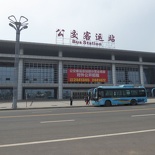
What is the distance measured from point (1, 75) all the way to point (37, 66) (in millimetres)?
8374

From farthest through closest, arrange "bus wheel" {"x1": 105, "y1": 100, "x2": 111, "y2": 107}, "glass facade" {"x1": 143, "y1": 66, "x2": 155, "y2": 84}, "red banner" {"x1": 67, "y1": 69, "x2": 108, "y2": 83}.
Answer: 1. "glass facade" {"x1": 143, "y1": 66, "x2": 155, "y2": 84}
2. "red banner" {"x1": 67, "y1": 69, "x2": 108, "y2": 83}
3. "bus wheel" {"x1": 105, "y1": 100, "x2": 111, "y2": 107}

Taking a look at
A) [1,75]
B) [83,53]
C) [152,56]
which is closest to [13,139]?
[1,75]

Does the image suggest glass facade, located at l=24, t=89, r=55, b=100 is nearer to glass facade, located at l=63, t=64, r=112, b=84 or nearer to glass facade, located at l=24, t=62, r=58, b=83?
glass facade, located at l=24, t=62, r=58, b=83

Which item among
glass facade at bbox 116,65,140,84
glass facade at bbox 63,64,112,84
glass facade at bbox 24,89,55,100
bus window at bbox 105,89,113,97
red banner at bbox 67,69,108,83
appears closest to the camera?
bus window at bbox 105,89,113,97

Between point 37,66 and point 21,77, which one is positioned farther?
point 37,66

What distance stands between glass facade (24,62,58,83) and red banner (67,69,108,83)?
376 cm

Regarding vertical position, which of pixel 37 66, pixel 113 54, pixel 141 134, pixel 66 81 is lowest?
pixel 141 134

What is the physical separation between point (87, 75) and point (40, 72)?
11.4m

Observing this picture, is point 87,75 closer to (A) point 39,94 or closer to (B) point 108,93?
(A) point 39,94

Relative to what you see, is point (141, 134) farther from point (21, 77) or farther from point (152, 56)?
point (152, 56)

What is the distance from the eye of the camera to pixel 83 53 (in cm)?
5366

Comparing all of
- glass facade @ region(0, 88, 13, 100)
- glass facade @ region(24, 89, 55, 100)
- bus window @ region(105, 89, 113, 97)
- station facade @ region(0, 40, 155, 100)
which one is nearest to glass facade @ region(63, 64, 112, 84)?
station facade @ region(0, 40, 155, 100)

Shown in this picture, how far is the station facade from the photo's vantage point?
4703 cm

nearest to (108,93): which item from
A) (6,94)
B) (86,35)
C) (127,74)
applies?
(86,35)
